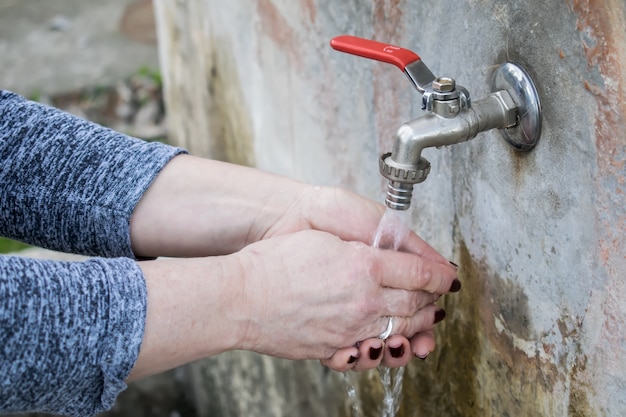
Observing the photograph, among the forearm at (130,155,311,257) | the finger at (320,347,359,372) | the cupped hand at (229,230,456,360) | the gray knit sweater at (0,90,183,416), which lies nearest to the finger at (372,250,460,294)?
the cupped hand at (229,230,456,360)

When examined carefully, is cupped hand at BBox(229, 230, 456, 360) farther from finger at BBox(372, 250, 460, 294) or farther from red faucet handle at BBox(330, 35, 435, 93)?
red faucet handle at BBox(330, 35, 435, 93)

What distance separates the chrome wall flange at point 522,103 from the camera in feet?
3.16

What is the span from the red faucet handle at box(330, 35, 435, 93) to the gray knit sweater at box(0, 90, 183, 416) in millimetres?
384

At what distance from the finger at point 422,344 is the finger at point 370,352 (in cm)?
5

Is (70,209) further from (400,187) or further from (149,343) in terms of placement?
(400,187)

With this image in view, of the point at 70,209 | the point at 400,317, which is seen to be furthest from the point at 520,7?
the point at 70,209

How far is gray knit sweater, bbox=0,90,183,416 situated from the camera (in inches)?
37.2

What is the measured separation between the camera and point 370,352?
114 cm

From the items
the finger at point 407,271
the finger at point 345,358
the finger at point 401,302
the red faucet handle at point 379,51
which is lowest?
the finger at point 345,358

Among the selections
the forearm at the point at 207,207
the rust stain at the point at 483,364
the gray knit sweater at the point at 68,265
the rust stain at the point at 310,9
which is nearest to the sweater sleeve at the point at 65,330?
the gray knit sweater at the point at 68,265

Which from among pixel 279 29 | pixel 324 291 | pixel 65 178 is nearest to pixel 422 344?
pixel 324 291

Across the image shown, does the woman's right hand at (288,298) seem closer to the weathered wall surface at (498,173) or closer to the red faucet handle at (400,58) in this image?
the weathered wall surface at (498,173)

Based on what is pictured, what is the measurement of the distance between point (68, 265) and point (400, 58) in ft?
1.52

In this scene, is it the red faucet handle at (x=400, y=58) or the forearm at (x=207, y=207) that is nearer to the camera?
the red faucet handle at (x=400, y=58)
